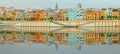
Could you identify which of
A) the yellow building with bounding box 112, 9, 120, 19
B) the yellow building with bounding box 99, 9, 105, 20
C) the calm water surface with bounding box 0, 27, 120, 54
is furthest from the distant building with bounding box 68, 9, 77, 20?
the calm water surface with bounding box 0, 27, 120, 54

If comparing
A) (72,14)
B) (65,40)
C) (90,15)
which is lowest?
(65,40)

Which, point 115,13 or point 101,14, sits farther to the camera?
point 101,14

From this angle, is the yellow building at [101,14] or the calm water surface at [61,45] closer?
the calm water surface at [61,45]

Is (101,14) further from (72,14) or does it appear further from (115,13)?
(72,14)

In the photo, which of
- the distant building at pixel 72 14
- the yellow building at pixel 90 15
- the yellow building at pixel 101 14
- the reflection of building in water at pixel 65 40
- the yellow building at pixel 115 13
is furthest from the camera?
the yellow building at pixel 101 14

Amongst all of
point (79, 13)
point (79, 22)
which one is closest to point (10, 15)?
point (79, 13)

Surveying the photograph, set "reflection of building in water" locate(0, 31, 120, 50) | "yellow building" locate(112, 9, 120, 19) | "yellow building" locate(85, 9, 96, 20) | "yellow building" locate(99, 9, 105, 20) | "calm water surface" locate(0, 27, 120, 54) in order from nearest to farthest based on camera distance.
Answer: "calm water surface" locate(0, 27, 120, 54) < "reflection of building in water" locate(0, 31, 120, 50) < "yellow building" locate(112, 9, 120, 19) < "yellow building" locate(85, 9, 96, 20) < "yellow building" locate(99, 9, 105, 20)

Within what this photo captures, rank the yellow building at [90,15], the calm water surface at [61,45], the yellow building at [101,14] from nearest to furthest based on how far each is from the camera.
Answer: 1. the calm water surface at [61,45]
2. the yellow building at [90,15]
3. the yellow building at [101,14]

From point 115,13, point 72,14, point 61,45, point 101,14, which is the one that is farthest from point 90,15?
point 61,45

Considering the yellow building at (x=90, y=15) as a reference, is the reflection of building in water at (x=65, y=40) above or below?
below

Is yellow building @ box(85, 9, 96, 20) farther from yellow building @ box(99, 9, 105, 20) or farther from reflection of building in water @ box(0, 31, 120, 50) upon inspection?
reflection of building in water @ box(0, 31, 120, 50)

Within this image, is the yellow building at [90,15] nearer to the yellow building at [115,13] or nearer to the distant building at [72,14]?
the distant building at [72,14]

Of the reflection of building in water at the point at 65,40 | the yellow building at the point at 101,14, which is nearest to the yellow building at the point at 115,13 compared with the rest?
the yellow building at the point at 101,14

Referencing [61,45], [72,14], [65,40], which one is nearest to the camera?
[61,45]
